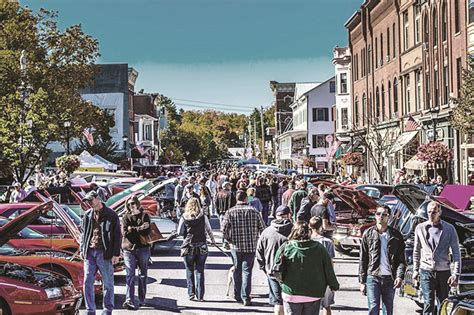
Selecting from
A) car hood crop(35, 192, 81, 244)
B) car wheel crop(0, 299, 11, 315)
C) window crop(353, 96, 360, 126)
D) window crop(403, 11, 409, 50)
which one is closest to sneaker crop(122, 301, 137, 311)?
car hood crop(35, 192, 81, 244)

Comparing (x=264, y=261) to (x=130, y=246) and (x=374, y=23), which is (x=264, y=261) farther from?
(x=374, y=23)

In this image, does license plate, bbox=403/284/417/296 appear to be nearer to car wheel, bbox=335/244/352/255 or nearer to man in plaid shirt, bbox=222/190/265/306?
man in plaid shirt, bbox=222/190/265/306

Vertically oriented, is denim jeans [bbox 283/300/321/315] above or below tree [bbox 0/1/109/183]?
below

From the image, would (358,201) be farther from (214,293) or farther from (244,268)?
(244,268)

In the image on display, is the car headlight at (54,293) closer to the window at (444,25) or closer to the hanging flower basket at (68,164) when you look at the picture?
the hanging flower basket at (68,164)

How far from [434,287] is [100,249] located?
489cm

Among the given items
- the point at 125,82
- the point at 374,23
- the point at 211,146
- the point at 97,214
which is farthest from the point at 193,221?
the point at 211,146

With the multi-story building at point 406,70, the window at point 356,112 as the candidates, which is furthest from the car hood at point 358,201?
the window at point 356,112

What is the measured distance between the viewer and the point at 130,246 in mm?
11898

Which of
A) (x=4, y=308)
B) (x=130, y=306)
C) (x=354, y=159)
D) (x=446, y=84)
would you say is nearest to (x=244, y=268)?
(x=130, y=306)

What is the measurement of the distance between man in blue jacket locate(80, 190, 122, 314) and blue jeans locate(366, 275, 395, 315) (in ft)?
12.6

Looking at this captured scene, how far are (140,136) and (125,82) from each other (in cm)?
1366

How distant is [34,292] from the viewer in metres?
9.24

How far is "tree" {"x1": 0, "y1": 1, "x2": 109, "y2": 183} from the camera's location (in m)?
29.2
